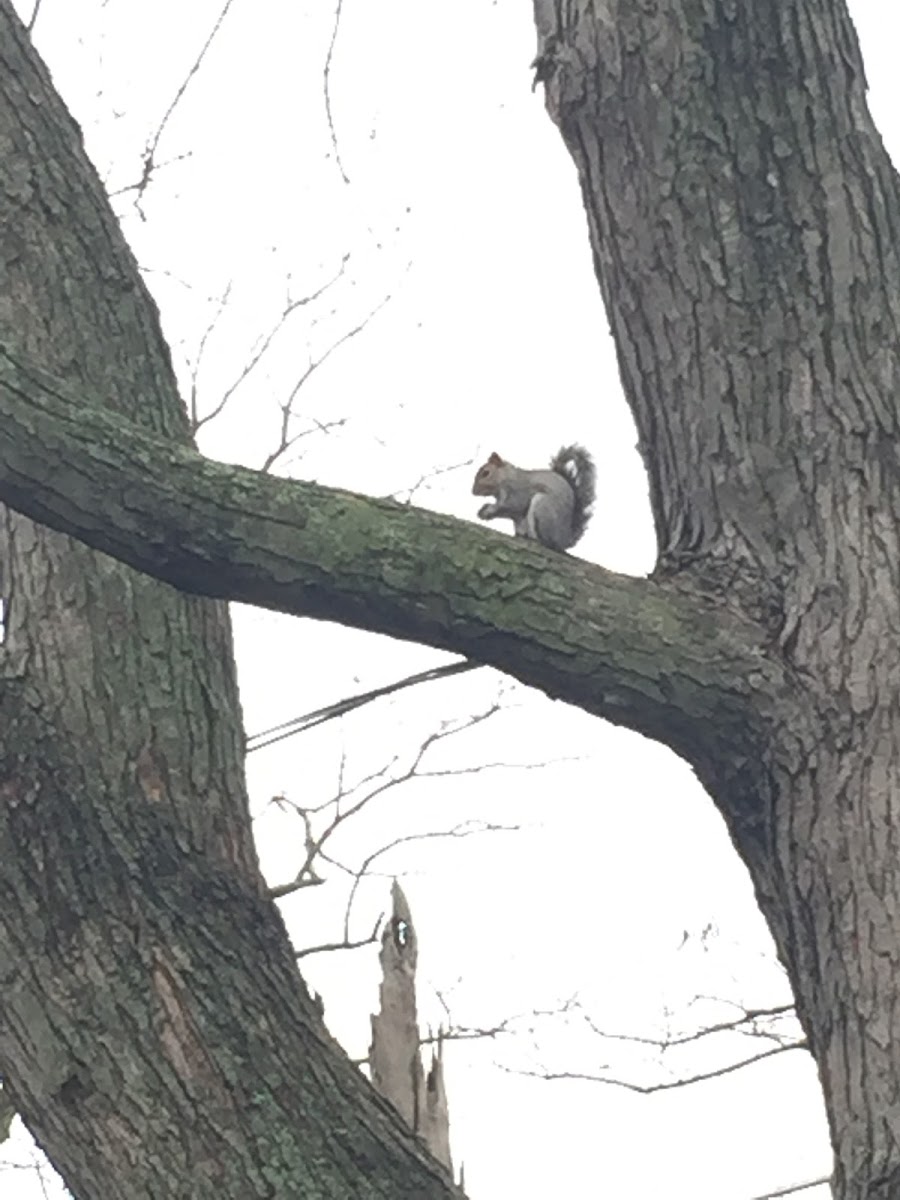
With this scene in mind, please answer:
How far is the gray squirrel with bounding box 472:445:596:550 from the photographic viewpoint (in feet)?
17.4

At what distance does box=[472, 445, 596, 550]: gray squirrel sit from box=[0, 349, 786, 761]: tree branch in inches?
125

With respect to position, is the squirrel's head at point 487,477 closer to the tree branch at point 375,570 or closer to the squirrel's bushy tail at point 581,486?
the squirrel's bushy tail at point 581,486

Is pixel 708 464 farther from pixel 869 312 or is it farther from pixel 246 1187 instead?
pixel 246 1187

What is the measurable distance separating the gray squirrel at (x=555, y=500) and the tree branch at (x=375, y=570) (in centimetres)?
318

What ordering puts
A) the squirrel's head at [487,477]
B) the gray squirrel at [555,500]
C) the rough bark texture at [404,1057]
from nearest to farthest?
the rough bark texture at [404,1057] < the gray squirrel at [555,500] < the squirrel's head at [487,477]

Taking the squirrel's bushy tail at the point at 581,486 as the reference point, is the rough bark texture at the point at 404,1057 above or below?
below

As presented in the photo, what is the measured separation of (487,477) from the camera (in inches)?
243

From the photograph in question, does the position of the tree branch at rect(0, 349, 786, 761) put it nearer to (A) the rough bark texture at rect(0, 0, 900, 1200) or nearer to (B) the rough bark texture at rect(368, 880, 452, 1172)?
(A) the rough bark texture at rect(0, 0, 900, 1200)

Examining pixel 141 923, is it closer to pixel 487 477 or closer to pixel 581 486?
pixel 581 486

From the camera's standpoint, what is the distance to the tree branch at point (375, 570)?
1.89 m

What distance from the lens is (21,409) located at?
74.9 inches

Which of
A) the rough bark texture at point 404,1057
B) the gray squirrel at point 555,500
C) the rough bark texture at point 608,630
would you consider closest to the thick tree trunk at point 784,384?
the rough bark texture at point 608,630

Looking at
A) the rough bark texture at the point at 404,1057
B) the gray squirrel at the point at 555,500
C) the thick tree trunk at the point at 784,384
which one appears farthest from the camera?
the gray squirrel at the point at 555,500

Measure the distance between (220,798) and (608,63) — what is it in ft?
3.45
